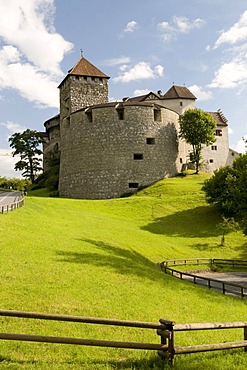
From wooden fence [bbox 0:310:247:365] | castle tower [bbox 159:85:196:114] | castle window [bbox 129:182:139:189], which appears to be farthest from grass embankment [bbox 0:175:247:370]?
castle tower [bbox 159:85:196:114]

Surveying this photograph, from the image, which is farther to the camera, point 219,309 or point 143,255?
point 143,255

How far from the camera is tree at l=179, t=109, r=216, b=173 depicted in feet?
173

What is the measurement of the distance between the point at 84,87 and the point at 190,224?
3470 cm

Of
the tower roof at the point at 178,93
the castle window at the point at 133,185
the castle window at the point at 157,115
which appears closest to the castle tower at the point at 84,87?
the tower roof at the point at 178,93

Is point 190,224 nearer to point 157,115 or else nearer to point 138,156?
point 138,156

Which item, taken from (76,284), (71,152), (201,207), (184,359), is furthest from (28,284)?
(71,152)

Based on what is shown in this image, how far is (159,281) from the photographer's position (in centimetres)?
1473

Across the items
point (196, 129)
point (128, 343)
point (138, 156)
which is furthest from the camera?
point (196, 129)

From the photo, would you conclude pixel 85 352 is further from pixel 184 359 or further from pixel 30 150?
pixel 30 150

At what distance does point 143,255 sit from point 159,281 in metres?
7.54

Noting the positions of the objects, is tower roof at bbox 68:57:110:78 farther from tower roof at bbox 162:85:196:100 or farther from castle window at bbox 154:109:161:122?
castle window at bbox 154:109:161:122

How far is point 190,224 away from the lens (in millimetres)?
34438

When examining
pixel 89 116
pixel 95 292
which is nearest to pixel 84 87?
pixel 89 116

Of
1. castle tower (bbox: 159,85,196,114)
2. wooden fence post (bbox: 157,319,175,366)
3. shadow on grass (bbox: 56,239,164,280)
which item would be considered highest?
castle tower (bbox: 159,85,196,114)
